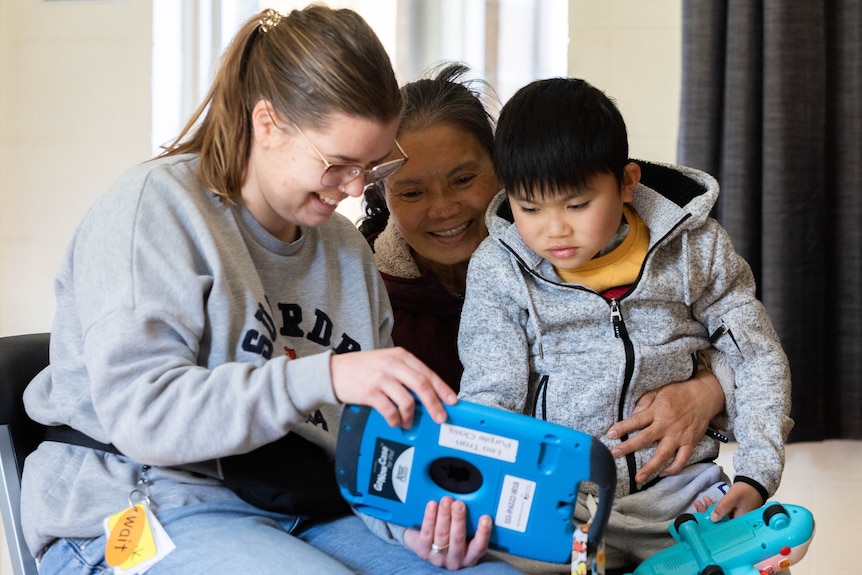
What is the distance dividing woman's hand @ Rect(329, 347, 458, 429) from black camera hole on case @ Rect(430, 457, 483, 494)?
0.09 meters

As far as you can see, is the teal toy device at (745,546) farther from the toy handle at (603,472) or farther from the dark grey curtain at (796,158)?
the dark grey curtain at (796,158)

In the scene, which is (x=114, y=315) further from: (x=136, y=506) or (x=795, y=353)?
(x=795, y=353)

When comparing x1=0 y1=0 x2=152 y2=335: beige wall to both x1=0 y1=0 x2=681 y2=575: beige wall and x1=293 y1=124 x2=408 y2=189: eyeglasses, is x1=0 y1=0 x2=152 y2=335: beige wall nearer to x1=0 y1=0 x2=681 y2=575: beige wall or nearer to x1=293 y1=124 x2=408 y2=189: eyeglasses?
x1=0 y1=0 x2=681 y2=575: beige wall

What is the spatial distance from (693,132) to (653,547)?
126 centimetres

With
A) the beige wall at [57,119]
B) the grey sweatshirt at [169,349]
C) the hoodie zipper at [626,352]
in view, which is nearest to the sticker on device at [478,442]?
the grey sweatshirt at [169,349]

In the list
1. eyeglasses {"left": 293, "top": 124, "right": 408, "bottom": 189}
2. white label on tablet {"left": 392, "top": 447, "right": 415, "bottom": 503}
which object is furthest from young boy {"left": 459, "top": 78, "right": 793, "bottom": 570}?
white label on tablet {"left": 392, "top": 447, "right": 415, "bottom": 503}

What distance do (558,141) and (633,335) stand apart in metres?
0.34

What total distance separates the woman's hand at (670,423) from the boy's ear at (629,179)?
327mm

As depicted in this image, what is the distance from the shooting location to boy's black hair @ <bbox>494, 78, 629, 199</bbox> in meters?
1.44

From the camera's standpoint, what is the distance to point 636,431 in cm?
151

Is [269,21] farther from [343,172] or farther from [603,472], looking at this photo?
[603,472]

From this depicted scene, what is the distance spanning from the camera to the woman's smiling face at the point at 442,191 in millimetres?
1801

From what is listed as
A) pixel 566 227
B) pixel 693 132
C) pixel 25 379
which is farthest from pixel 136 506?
pixel 693 132

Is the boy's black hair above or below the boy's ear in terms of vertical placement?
above
